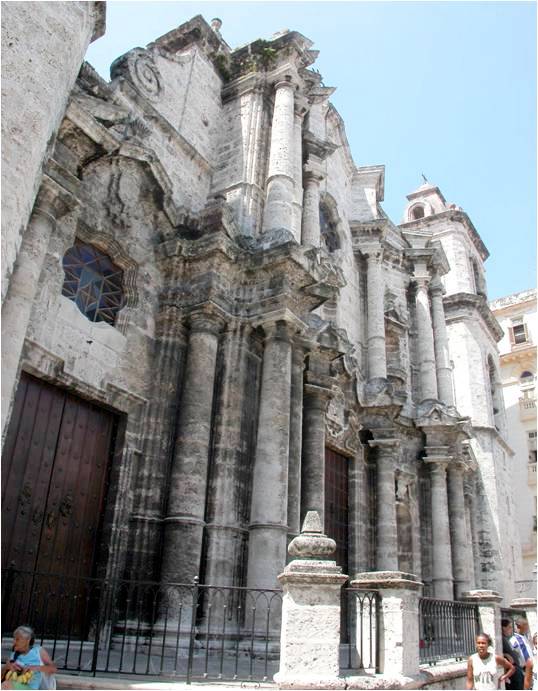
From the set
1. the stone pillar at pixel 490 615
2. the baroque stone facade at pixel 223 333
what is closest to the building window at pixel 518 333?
the baroque stone facade at pixel 223 333

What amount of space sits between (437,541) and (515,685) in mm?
8392

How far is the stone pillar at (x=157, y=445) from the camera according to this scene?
8.16 meters

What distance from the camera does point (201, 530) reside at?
323 inches

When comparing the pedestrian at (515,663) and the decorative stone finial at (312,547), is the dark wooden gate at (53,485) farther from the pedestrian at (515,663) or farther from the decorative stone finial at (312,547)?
the pedestrian at (515,663)

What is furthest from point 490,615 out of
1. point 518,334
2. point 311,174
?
point 518,334

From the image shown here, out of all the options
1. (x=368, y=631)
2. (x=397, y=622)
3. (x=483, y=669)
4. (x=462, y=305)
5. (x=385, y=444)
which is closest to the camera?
(x=397, y=622)

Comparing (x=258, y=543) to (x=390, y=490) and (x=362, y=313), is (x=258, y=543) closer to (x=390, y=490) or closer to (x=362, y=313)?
(x=390, y=490)

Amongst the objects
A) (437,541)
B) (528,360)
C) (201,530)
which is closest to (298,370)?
(201,530)

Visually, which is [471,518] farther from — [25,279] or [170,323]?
[25,279]

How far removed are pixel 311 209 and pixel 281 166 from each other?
2.52 metres

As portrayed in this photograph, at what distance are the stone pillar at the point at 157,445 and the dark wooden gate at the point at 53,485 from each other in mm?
496

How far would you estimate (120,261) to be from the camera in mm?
9289

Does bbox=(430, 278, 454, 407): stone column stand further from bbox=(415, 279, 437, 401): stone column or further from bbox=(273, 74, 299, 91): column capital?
bbox=(273, 74, 299, 91): column capital

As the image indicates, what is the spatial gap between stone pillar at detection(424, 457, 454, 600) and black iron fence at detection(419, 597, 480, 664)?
5172 millimetres
